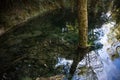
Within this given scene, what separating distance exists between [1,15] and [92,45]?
614 centimetres

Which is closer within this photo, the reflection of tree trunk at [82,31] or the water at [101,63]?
the water at [101,63]

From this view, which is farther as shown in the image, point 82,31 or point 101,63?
point 82,31

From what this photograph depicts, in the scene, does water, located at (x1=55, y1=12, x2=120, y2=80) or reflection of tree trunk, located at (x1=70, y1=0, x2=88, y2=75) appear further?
reflection of tree trunk, located at (x1=70, y1=0, x2=88, y2=75)

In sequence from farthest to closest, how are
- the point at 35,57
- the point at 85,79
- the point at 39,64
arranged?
1. the point at 35,57
2. the point at 39,64
3. the point at 85,79

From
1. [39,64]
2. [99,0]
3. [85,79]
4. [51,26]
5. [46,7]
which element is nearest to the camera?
[85,79]

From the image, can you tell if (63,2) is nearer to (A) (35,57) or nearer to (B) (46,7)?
(B) (46,7)

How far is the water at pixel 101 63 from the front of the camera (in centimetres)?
869

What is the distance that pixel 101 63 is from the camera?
9781 mm

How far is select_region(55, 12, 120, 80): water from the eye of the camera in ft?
28.5

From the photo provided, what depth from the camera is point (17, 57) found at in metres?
11.0

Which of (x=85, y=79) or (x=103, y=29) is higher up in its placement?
(x=85, y=79)

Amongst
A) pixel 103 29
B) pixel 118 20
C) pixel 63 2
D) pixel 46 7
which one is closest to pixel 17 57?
pixel 103 29

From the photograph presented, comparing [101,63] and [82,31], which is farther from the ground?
[82,31]

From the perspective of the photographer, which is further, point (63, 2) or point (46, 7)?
point (63, 2)
